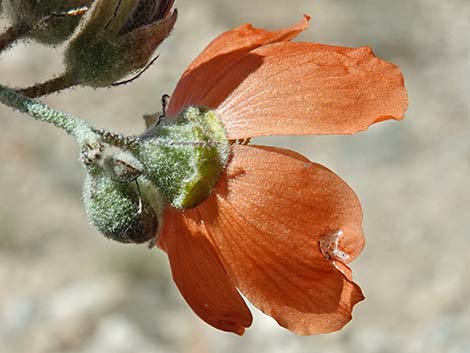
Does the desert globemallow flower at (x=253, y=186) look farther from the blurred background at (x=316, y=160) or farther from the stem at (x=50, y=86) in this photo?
the blurred background at (x=316, y=160)

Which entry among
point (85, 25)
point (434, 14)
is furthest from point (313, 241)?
point (434, 14)

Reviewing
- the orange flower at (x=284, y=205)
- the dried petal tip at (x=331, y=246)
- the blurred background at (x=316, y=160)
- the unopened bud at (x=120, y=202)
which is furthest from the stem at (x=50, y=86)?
the blurred background at (x=316, y=160)

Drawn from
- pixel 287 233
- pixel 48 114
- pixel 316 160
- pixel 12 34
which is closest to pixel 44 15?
pixel 12 34

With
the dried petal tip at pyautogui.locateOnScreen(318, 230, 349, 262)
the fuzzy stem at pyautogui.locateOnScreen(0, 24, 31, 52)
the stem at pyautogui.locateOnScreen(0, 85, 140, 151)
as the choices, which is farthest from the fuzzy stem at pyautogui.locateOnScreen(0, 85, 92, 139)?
the dried petal tip at pyautogui.locateOnScreen(318, 230, 349, 262)

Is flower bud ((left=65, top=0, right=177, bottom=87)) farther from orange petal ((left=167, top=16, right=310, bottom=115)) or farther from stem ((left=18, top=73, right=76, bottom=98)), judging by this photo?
orange petal ((left=167, top=16, right=310, bottom=115))

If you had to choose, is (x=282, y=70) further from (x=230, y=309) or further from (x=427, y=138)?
(x=427, y=138)

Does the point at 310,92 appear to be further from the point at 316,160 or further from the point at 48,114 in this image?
the point at 316,160
